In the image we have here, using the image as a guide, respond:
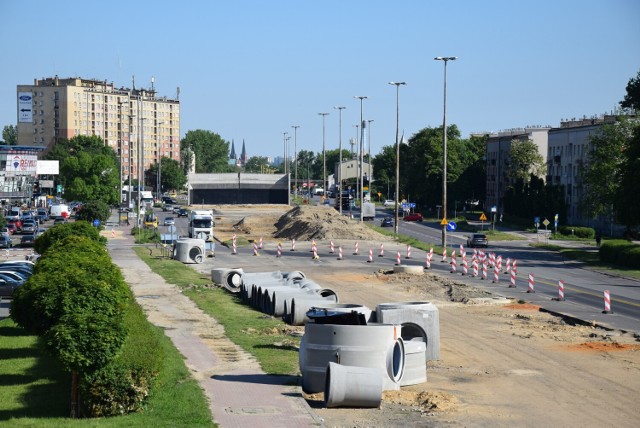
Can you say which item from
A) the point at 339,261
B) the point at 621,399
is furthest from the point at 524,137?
the point at 621,399

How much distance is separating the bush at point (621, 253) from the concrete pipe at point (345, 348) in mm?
45718

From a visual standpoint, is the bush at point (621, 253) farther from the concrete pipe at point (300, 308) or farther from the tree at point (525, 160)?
the tree at point (525, 160)

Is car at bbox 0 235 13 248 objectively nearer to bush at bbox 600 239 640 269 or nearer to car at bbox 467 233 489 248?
car at bbox 467 233 489 248

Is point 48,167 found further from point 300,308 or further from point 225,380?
point 225,380

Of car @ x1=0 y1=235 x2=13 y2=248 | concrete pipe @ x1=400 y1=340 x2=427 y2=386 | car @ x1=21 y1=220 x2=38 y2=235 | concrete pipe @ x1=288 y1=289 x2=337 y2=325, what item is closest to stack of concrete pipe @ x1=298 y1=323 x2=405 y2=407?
concrete pipe @ x1=400 y1=340 x2=427 y2=386

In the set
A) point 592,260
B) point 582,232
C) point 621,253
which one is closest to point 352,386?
point 621,253

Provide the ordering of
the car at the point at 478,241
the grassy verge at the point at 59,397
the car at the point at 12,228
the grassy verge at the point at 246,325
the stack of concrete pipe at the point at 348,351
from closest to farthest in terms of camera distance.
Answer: the grassy verge at the point at 59,397 → the stack of concrete pipe at the point at 348,351 → the grassy verge at the point at 246,325 → the car at the point at 478,241 → the car at the point at 12,228

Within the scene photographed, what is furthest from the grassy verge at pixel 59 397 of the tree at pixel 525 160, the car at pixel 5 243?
the tree at pixel 525 160

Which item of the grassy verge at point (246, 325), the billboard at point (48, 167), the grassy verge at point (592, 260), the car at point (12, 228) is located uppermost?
the billboard at point (48, 167)

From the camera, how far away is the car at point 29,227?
8984cm

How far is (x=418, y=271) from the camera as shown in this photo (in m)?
56.6

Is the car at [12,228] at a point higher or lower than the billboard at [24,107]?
lower

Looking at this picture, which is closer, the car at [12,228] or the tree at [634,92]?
the tree at [634,92]

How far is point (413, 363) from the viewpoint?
80.3 ft
